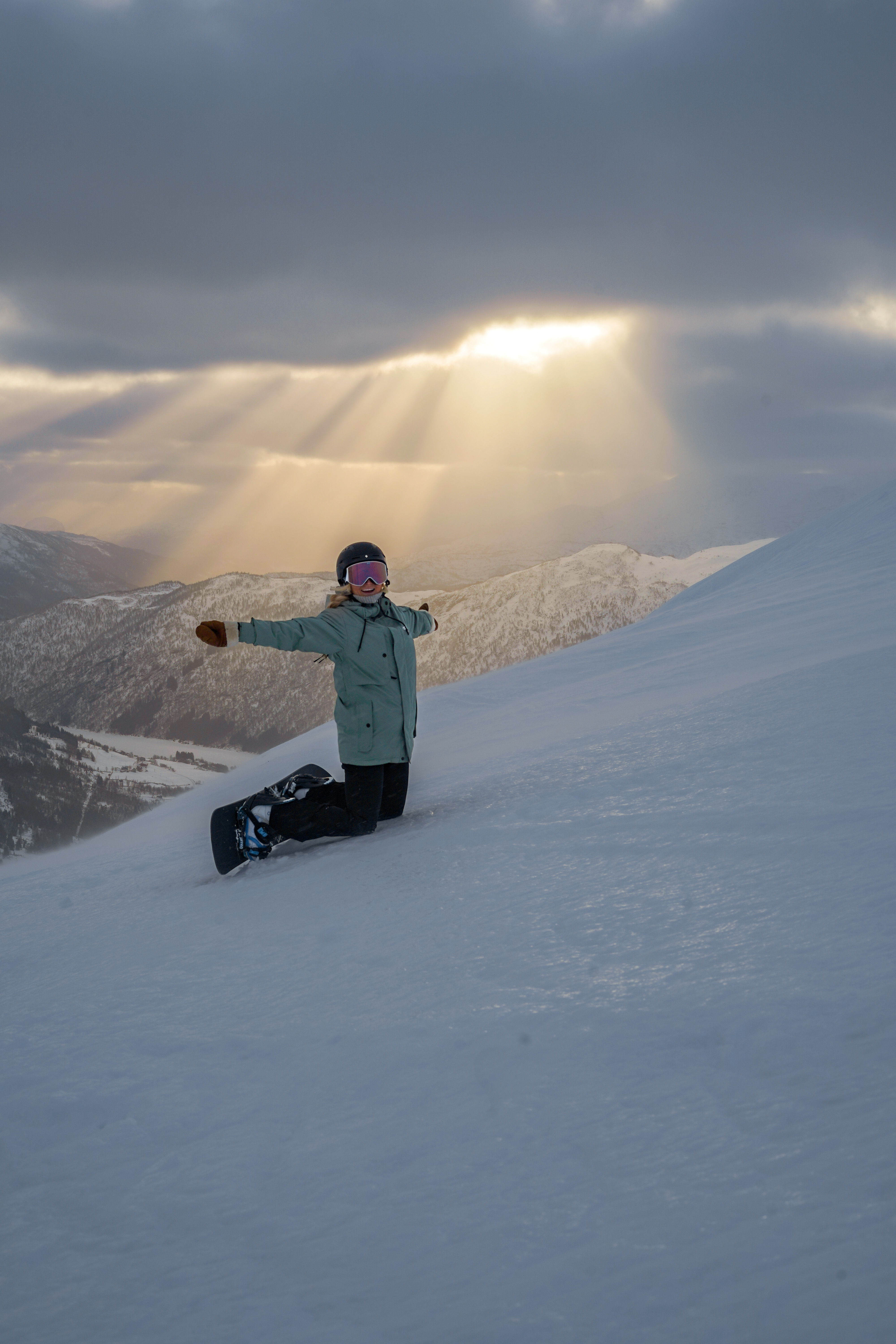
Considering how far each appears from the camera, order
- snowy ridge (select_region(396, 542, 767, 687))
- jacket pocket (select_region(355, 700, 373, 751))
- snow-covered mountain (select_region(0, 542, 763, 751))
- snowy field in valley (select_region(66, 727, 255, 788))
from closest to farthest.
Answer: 1. jacket pocket (select_region(355, 700, 373, 751))
2. snowy field in valley (select_region(66, 727, 255, 788))
3. snowy ridge (select_region(396, 542, 767, 687))
4. snow-covered mountain (select_region(0, 542, 763, 751))

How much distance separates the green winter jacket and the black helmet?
0.20 metres

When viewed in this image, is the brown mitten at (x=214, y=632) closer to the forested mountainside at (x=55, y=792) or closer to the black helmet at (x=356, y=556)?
the black helmet at (x=356, y=556)

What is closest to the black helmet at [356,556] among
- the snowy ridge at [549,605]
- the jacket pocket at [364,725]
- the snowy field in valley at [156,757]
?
the jacket pocket at [364,725]

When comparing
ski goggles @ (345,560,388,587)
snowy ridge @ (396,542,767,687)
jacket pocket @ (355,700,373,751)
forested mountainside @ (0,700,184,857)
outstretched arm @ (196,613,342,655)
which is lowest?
forested mountainside @ (0,700,184,857)

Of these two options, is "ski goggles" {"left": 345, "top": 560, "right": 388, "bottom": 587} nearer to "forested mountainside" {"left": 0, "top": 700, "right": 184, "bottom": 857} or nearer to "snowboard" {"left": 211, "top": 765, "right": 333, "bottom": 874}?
"snowboard" {"left": 211, "top": 765, "right": 333, "bottom": 874}

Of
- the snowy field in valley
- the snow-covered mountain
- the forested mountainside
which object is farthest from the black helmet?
the snow-covered mountain

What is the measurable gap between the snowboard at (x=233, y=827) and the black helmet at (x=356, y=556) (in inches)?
52.8

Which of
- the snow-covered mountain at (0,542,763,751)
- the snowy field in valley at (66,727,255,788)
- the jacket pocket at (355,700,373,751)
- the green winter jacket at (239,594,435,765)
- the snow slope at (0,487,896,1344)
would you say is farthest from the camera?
the snow-covered mountain at (0,542,763,751)

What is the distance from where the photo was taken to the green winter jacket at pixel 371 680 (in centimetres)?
496

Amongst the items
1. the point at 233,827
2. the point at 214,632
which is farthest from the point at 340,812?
the point at 214,632

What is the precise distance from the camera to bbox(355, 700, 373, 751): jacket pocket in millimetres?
5070

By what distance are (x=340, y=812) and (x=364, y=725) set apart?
558 millimetres

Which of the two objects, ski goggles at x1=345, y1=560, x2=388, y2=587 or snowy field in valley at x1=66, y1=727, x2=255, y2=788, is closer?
ski goggles at x1=345, y1=560, x2=388, y2=587

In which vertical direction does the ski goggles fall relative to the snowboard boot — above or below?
above
